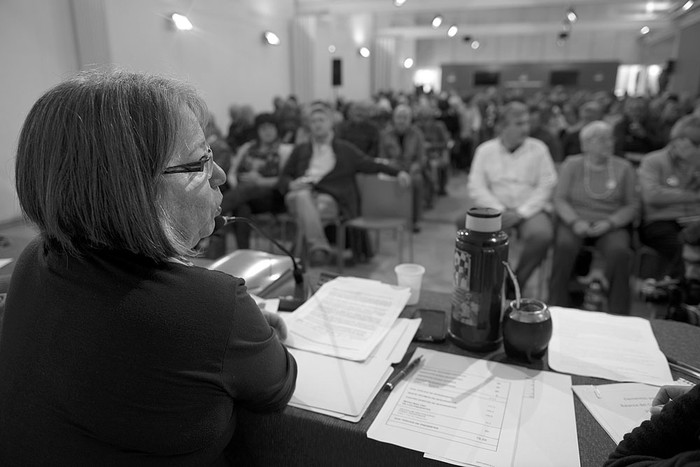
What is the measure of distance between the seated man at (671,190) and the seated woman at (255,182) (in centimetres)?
243

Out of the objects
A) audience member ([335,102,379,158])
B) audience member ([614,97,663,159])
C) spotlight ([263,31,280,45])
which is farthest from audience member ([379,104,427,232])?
spotlight ([263,31,280,45])

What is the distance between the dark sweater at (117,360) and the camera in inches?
26.2

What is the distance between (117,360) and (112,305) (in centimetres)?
7

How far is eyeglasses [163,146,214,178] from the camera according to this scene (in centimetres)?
73

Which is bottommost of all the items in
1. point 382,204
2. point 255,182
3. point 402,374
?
point 382,204

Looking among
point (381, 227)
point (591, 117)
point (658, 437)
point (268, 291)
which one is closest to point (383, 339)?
point (268, 291)

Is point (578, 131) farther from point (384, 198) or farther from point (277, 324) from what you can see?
point (277, 324)

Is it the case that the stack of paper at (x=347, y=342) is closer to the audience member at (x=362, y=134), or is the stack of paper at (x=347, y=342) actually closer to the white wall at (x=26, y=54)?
the white wall at (x=26, y=54)

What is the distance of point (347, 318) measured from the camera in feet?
3.75

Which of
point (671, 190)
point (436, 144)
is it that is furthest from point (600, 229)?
point (436, 144)

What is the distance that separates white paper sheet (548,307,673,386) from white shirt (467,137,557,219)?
186 centimetres

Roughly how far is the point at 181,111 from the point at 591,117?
496 centimetres

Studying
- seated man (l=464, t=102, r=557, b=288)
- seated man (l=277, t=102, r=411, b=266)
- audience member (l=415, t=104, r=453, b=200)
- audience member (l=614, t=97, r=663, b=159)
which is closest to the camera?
seated man (l=464, t=102, r=557, b=288)

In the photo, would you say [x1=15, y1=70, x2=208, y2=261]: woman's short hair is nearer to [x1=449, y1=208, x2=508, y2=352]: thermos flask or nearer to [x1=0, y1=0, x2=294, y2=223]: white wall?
[x1=449, y1=208, x2=508, y2=352]: thermos flask
